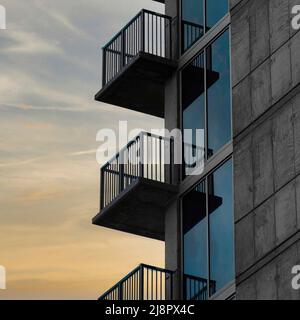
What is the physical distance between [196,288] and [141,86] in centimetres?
798

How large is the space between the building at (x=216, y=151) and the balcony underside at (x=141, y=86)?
0.14 ft

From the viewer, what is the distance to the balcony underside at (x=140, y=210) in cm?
4359

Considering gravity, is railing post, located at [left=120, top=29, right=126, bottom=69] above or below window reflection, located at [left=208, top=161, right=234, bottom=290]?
above

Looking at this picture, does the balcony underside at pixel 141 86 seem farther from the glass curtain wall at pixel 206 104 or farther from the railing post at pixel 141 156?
the railing post at pixel 141 156

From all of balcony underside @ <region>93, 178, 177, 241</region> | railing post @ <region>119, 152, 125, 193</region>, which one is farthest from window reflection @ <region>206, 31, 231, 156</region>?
railing post @ <region>119, 152, 125, 193</region>

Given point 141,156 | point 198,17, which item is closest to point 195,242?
point 141,156

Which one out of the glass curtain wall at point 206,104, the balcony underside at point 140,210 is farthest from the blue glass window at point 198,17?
the balcony underside at point 140,210

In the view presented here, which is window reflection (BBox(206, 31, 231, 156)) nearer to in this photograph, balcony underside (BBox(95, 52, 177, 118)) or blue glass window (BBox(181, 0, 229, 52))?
blue glass window (BBox(181, 0, 229, 52))

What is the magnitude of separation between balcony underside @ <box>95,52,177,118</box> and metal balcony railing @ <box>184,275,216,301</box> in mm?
6600

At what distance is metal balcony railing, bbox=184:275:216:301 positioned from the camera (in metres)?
40.4

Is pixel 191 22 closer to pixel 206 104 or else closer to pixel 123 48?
pixel 123 48

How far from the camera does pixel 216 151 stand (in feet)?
137
